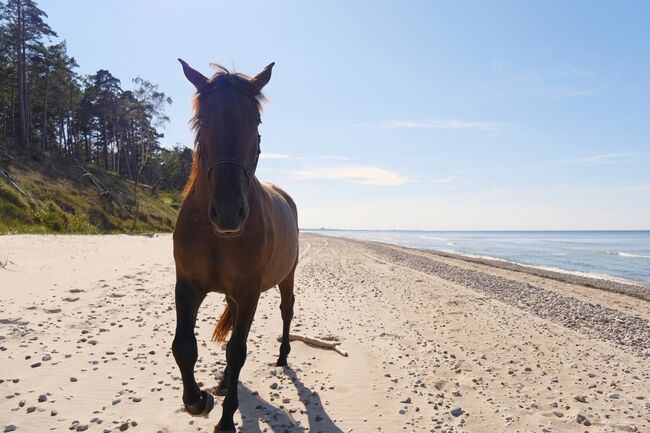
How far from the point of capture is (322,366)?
19.3 feet

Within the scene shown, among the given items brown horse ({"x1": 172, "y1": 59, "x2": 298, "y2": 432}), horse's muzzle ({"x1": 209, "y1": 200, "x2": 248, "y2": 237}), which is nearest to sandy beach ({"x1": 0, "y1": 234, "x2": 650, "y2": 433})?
brown horse ({"x1": 172, "y1": 59, "x2": 298, "y2": 432})

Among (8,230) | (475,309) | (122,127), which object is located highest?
(122,127)

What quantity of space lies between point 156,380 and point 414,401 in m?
3.12

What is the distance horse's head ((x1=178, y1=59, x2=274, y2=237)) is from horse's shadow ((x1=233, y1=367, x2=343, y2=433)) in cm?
227

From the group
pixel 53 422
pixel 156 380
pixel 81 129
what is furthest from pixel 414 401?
pixel 81 129

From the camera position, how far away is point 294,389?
5031mm

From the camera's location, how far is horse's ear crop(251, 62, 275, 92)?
373cm

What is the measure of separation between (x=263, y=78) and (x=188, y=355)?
268cm

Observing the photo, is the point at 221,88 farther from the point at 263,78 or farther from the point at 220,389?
the point at 220,389

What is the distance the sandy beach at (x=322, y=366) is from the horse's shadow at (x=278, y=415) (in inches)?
0.8

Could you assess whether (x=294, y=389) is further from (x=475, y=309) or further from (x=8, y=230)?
(x=8, y=230)

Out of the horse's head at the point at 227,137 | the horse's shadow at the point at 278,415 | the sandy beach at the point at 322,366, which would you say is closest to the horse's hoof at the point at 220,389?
the sandy beach at the point at 322,366

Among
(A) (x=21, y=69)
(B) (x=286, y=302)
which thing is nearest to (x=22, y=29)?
(A) (x=21, y=69)

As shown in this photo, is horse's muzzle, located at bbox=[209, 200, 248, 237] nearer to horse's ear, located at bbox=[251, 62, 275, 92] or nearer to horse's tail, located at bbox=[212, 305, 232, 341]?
horse's ear, located at bbox=[251, 62, 275, 92]
